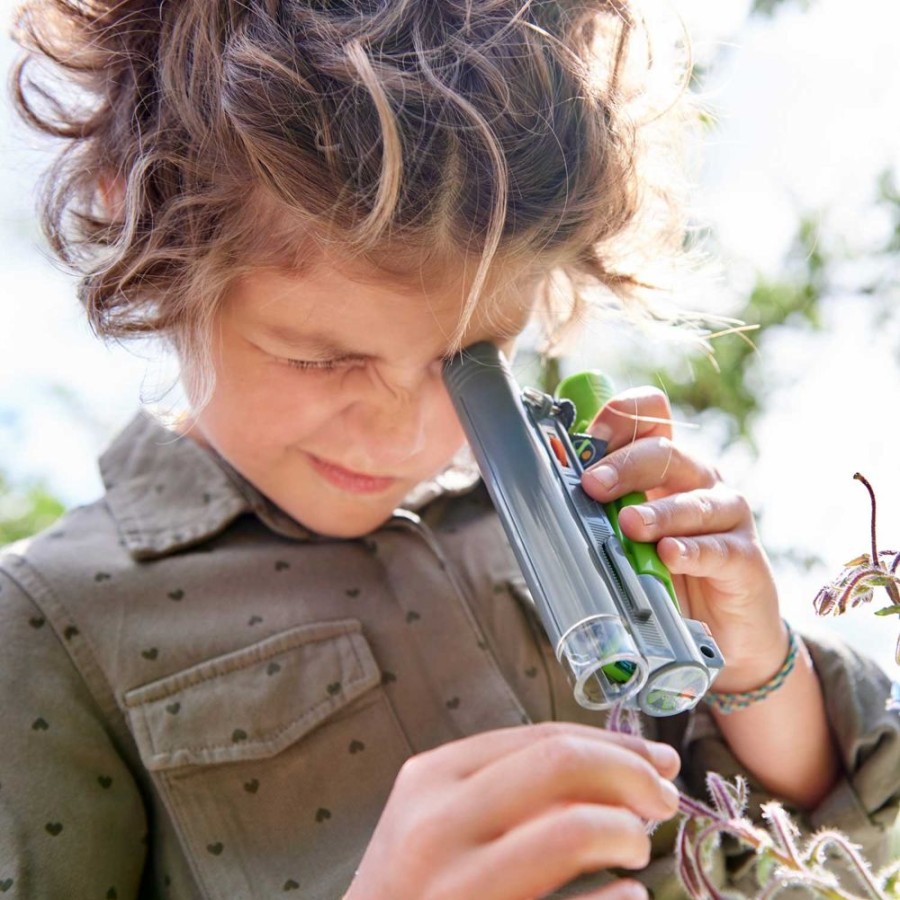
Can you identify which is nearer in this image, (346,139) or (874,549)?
(874,549)

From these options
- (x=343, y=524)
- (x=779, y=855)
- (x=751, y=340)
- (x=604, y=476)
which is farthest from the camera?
(x=751, y=340)

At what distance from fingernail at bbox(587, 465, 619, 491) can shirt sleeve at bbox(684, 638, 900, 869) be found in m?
0.32

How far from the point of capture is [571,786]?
1.52 feet

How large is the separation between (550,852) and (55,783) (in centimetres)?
39

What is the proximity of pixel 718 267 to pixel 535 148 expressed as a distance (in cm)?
29

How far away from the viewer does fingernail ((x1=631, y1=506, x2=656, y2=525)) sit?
57 centimetres

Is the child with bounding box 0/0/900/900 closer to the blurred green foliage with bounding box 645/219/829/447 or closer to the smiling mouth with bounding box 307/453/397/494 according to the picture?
the smiling mouth with bounding box 307/453/397/494

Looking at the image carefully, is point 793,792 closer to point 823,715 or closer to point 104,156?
point 823,715

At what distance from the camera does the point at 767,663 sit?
29.2 inches

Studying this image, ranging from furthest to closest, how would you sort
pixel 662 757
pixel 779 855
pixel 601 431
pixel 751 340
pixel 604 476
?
1. pixel 751 340
2. pixel 601 431
3. pixel 604 476
4. pixel 662 757
5. pixel 779 855

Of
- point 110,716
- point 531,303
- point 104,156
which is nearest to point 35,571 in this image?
point 110,716

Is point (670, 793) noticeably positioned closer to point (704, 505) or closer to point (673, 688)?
point (673, 688)

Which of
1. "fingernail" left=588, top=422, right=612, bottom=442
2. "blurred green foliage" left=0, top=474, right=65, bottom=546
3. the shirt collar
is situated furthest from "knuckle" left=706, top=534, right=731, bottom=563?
"blurred green foliage" left=0, top=474, right=65, bottom=546

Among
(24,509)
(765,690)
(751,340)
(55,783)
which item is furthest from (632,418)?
(24,509)
